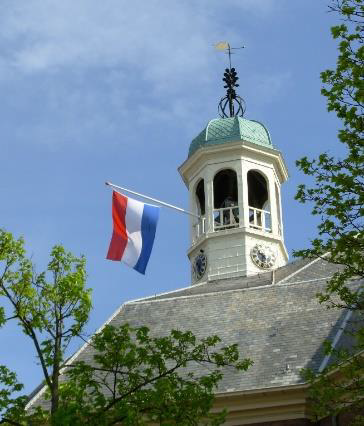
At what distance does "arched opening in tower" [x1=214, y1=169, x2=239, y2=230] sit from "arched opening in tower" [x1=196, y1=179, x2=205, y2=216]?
1.56 ft

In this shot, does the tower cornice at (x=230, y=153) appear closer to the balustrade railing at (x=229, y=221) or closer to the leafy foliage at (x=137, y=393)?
the balustrade railing at (x=229, y=221)

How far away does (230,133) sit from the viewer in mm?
35406

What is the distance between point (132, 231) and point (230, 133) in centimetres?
592

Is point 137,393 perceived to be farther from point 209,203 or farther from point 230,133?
point 230,133

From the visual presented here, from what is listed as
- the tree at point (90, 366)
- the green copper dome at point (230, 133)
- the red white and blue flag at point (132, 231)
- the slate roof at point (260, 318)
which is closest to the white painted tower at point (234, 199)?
the green copper dome at point (230, 133)

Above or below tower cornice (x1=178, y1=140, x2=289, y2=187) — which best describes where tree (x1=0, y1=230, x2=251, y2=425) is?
below

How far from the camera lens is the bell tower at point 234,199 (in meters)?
33.0

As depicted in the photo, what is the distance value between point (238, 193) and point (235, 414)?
13.1 metres

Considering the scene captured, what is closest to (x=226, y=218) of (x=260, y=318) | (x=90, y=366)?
(x=260, y=318)

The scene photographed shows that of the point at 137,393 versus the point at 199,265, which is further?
the point at 199,265

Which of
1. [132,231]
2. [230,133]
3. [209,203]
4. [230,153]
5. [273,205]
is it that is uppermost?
[230,133]

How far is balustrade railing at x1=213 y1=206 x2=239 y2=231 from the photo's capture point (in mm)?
33844

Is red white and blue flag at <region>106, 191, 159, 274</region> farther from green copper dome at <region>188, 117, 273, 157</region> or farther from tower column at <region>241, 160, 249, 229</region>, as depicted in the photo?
green copper dome at <region>188, 117, 273, 157</region>

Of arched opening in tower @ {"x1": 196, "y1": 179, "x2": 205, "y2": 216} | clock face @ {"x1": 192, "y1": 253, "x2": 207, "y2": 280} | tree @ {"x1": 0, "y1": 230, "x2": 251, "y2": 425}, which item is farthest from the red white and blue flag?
tree @ {"x1": 0, "y1": 230, "x2": 251, "y2": 425}
